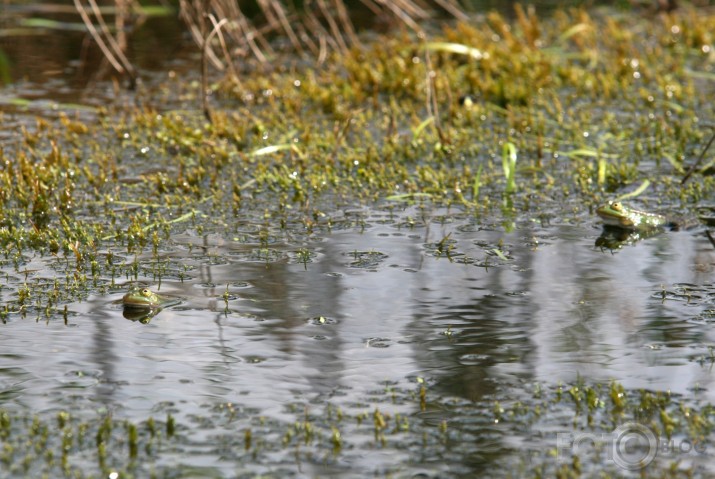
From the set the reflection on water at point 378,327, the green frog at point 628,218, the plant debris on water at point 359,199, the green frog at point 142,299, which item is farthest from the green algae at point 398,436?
the green frog at point 628,218

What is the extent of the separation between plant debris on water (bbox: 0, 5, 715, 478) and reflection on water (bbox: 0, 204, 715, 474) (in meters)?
0.05

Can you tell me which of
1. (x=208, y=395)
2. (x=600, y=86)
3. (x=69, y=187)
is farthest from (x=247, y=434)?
(x=600, y=86)

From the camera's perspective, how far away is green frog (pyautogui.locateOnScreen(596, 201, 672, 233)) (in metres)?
6.61

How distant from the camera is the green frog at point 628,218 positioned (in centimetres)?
661

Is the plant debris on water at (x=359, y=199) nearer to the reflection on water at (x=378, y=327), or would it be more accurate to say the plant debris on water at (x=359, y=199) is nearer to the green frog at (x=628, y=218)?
the reflection on water at (x=378, y=327)

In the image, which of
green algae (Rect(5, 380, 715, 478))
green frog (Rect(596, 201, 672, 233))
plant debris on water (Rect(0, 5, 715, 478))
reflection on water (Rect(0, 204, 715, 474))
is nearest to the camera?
green algae (Rect(5, 380, 715, 478))

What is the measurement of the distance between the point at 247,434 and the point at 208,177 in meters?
3.99

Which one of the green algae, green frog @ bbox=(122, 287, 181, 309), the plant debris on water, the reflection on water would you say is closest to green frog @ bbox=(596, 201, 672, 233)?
the reflection on water

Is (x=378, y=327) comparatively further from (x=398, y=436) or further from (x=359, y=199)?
(x=359, y=199)

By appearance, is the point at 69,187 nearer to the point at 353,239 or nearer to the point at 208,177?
the point at 208,177

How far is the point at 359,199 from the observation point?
736 centimetres

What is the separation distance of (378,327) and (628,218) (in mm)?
2116

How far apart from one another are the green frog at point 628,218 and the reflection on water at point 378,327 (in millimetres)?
149

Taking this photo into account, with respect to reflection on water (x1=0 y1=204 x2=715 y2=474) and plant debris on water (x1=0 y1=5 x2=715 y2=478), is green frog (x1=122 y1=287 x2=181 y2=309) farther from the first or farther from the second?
plant debris on water (x1=0 y1=5 x2=715 y2=478)
